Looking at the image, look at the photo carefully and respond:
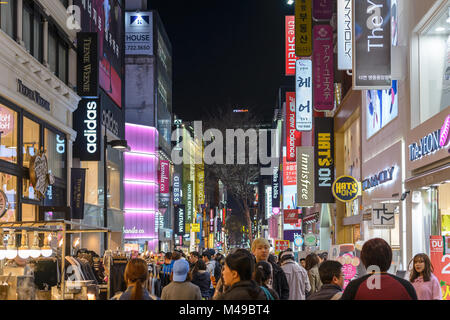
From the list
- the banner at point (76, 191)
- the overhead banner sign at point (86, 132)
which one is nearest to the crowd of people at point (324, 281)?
the banner at point (76, 191)

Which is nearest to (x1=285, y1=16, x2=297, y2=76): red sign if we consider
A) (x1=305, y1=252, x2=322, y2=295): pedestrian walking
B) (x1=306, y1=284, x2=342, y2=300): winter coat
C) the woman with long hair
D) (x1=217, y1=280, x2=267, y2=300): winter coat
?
(x1=305, y1=252, x2=322, y2=295): pedestrian walking

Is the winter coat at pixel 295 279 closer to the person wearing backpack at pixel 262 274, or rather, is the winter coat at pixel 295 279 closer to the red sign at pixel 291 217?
the person wearing backpack at pixel 262 274

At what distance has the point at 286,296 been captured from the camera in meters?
10.2

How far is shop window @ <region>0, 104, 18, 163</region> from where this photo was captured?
19.0m

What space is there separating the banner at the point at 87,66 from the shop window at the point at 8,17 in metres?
7.19

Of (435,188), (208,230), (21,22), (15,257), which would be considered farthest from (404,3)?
(208,230)

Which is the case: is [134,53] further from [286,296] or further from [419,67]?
[286,296]

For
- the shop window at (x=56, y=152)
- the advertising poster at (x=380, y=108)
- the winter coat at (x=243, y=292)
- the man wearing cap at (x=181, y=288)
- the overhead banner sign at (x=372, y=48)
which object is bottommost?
the man wearing cap at (x=181, y=288)

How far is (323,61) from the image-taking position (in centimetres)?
3048

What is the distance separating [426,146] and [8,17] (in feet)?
39.3

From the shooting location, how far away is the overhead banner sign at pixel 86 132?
91.1 ft

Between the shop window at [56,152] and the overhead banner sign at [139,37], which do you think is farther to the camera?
the overhead banner sign at [139,37]
